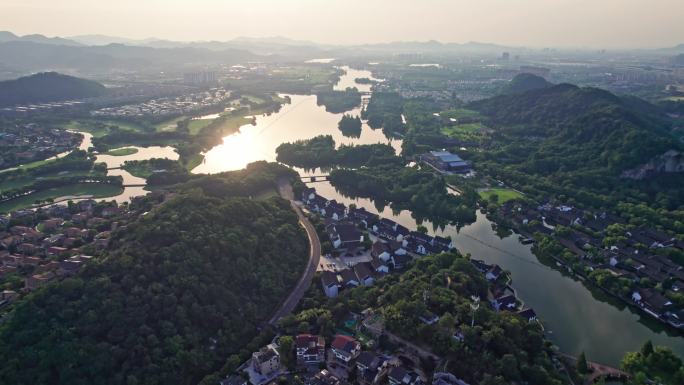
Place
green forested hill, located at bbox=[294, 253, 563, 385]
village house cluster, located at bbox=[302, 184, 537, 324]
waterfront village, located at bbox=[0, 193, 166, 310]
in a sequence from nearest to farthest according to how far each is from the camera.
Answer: green forested hill, located at bbox=[294, 253, 563, 385], waterfront village, located at bbox=[0, 193, 166, 310], village house cluster, located at bbox=[302, 184, 537, 324]

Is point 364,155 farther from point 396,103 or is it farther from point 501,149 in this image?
point 396,103

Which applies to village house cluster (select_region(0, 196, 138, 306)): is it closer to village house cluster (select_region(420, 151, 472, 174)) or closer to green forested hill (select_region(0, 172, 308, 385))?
green forested hill (select_region(0, 172, 308, 385))

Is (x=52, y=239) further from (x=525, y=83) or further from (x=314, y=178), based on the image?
(x=525, y=83)

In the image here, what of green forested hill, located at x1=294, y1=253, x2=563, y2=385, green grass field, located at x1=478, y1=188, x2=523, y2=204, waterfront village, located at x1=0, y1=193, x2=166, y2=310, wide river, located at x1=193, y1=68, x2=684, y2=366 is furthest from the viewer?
green grass field, located at x1=478, y1=188, x2=523, y2=204

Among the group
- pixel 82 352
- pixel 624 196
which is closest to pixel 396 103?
pixel 624 196

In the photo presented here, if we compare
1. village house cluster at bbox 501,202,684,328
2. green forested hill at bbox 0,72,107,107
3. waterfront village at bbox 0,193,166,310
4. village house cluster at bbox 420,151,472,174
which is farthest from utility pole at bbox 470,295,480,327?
green forested hill at bbox 0,72,107,107

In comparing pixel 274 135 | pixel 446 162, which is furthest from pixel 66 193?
Result: pixel 446 162

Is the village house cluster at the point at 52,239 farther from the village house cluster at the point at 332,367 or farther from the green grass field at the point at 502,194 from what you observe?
the green grass field at the point at 502,194
